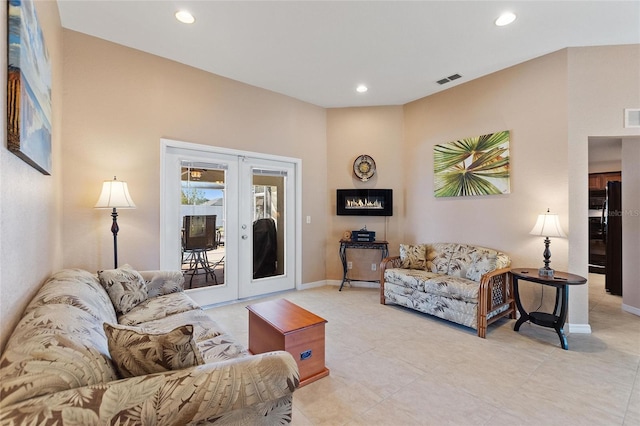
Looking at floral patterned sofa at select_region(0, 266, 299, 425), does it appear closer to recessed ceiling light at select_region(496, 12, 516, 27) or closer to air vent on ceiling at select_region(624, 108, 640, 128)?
recessed ceiling light at select_region(496, 12, 516, 27)

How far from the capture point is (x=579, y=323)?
304 centimetres

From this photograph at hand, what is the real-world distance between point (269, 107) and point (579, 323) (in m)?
4.62

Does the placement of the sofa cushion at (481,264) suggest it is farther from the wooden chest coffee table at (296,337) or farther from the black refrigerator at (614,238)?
the black refrigerator at (614,238)

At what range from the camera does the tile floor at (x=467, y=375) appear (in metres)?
1.79

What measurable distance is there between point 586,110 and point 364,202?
9.39 ft

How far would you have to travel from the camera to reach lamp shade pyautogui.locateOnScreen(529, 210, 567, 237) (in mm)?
2918

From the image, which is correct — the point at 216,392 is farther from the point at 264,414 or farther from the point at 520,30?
the point at 520,30

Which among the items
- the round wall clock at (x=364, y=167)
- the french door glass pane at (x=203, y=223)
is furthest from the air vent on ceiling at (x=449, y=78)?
the french door glass pane at (x=203, y=223)

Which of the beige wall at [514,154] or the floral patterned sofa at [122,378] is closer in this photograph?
the floral patterned sofa at [122,378]

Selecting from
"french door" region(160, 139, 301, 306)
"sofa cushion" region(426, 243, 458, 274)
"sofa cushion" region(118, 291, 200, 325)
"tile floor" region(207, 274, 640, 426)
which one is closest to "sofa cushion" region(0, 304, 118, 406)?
"sofa cushion" region(118, 291, 200, 325)

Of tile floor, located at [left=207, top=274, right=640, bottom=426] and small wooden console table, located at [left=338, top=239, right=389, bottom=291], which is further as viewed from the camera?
small wooden console table, located at [left=338, top=239, right=389, bottom=291]

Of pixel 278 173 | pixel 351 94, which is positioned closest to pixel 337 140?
pixel 351 94

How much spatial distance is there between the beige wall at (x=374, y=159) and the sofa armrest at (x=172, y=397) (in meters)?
3.78

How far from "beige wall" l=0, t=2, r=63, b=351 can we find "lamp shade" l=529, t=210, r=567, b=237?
402 centimetres
